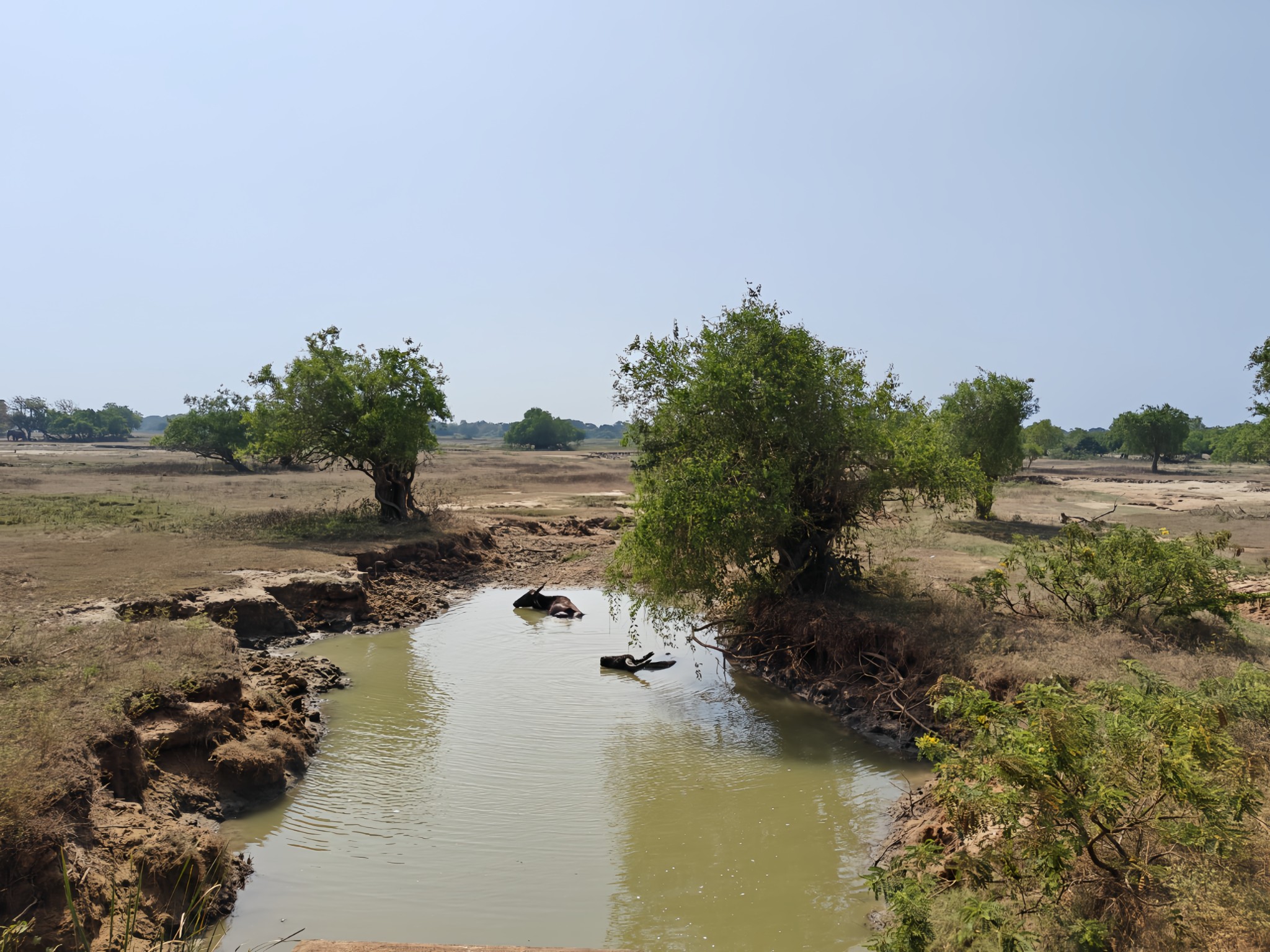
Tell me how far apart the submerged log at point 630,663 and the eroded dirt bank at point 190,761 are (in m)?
4.96

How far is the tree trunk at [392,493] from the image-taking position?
26.6 meters

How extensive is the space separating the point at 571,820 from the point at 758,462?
7.52 metres

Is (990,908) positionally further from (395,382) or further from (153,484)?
(153,484)

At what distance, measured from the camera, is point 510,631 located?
1734 centimetres

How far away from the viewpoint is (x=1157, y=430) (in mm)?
77688

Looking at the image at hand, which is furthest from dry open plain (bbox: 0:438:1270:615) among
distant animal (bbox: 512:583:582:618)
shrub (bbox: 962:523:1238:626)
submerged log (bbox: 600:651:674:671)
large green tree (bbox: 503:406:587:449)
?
large green tree (bbox: 503:406:587:449)

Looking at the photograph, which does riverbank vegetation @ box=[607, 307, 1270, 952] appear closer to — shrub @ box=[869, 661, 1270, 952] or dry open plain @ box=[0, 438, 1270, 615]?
shrub @ box=[869, 661, 1270, 952]

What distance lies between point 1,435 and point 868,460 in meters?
174

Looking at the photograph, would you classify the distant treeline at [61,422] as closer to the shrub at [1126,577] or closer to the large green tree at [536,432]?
the large green tree at [536,432]

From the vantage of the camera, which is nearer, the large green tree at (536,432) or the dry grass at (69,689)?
the dry grass at (69,689)

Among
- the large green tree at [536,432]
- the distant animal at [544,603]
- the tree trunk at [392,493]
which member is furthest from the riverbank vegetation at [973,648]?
the large green tree at [536,432]

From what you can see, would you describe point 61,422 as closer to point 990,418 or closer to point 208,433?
point 208,433

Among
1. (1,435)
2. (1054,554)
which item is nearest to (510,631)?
(1054,554)

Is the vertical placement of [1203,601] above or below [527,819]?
above
